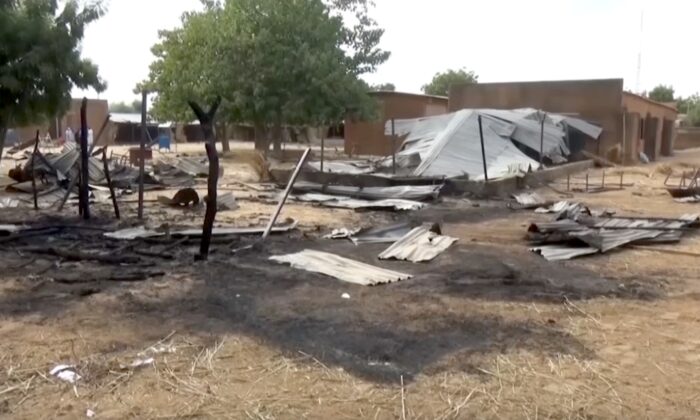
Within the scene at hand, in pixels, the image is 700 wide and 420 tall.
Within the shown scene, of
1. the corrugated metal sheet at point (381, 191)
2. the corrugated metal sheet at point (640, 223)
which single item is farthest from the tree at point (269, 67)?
the corrugated metal sheet at point (640, 223)

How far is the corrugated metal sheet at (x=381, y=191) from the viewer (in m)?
14.5

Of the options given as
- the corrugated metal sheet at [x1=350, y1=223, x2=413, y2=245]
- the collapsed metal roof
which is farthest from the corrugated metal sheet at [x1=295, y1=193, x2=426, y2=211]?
the collapsed metal roof

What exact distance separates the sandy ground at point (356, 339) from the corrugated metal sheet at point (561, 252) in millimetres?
243

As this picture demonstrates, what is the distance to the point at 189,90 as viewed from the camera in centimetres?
2766

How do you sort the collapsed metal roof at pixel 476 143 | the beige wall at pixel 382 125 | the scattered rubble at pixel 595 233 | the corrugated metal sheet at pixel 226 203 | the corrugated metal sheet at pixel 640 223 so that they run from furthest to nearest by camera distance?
1. the beige wall at pixel 382 125
2. the collapsed metal roof at pixel 476 143
3. the corrugated metal sheet at pixel 226 203
4. the corrugated metal sheet at pixel 640 223
5. the scattered rubble at pixel 595 233

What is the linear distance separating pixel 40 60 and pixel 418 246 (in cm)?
639

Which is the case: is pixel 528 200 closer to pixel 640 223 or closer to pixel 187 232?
pixel 640 223

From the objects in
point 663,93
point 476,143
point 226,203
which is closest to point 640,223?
point 226,203

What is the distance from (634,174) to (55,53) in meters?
18.7

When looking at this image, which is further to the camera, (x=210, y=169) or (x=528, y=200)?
(x=528, y=200)

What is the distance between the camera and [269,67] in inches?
1043

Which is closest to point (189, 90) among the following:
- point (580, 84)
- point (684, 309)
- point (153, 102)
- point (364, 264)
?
point (153, 102)

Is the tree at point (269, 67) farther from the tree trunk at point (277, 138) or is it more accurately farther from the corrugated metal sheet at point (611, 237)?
the corrugated metal sheet at point (611, 237)

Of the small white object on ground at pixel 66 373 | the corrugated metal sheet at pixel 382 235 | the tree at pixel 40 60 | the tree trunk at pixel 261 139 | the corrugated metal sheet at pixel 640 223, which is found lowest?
the small white object on ground at pixel 66 373
